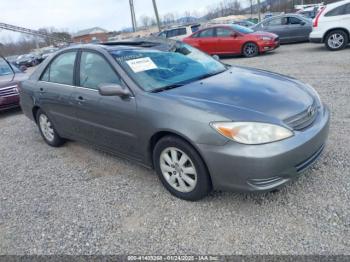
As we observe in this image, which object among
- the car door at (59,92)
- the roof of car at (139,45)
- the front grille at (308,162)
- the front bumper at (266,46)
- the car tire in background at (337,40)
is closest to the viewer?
the front grille at (308,162)

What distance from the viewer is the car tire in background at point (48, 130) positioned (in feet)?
15.9

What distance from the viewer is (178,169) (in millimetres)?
3029

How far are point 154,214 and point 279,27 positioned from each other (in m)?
13.8

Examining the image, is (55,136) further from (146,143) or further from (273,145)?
(273,145)

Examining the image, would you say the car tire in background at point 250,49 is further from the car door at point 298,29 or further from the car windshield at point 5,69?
the car windshield at point 5,69

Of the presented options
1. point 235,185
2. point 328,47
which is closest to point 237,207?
point 235,185

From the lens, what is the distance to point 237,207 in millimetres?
2936

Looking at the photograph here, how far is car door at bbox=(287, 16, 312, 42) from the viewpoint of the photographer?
1416 cm

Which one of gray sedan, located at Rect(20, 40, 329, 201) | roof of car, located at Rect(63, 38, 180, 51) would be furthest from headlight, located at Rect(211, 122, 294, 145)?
roof of car, located at Rect(63, 38, 180, 51)

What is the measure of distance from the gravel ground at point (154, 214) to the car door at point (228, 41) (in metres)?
9.08

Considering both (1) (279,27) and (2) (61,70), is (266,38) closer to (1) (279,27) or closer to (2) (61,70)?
(1) (279,27)

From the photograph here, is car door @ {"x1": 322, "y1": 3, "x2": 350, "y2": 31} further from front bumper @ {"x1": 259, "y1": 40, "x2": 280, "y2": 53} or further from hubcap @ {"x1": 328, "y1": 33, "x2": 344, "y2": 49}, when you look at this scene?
front bumper @ {"x1": 259, "y1": 40, "x2": 280, "y2": 53}

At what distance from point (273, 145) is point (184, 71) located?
153 cm

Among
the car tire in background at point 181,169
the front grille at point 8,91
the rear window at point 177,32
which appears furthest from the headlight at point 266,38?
the car tire in background at point 181,169
